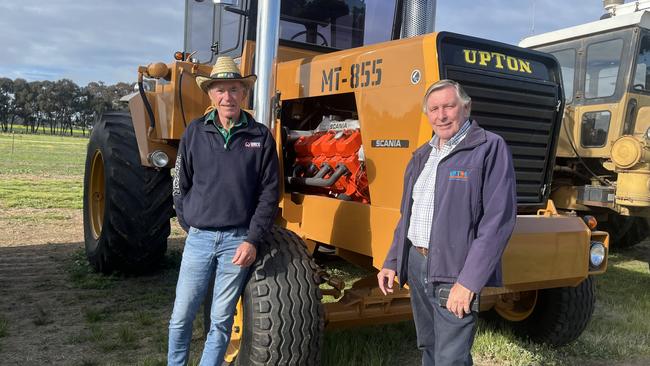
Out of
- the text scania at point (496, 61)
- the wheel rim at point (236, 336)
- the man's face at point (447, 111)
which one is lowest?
the wheel rim at point (236, 336)

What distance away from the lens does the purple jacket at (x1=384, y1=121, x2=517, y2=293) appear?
83.0 inches

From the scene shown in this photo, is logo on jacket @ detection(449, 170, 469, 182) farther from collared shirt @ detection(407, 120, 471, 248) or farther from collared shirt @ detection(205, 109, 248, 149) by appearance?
collared shirt @ detection(205, 109, 248, 149)

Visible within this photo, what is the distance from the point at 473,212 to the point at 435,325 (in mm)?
530

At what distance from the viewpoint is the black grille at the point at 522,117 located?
3128 mm

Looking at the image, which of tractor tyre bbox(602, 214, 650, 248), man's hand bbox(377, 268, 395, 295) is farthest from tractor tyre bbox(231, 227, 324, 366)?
tractor tyre bbox(602, 214, 650, 248)

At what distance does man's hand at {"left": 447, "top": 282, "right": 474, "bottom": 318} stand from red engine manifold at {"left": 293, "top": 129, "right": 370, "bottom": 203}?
1.29 meters

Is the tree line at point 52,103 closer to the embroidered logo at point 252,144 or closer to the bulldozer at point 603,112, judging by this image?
the bulldozer at point 603,112

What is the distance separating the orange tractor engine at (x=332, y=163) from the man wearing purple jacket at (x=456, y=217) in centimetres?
94

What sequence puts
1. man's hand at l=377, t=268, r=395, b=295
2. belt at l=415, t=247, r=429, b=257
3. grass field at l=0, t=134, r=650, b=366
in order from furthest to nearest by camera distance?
grass field at l=0, t=134, r=650, b=366 < man's hand at l=377, t=268, r=395, b=295 < belt at l=415, t=247, r=429, b=257

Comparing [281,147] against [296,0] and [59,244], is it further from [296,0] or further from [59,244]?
[59,244]

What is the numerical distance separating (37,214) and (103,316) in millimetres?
5495

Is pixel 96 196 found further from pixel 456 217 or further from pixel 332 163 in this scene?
pixel 456 217

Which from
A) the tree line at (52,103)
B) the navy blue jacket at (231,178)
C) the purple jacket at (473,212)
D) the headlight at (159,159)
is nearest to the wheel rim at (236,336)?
the navy blue jacket at (231,178)

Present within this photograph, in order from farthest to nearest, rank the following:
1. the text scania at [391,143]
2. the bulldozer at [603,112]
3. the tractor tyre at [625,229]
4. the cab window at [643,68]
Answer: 1. the tractor tyre at [625,229]
2. the cab window at [643,68]
3. the bulldozer at [603,112]
4. the text scania at [391,143]
